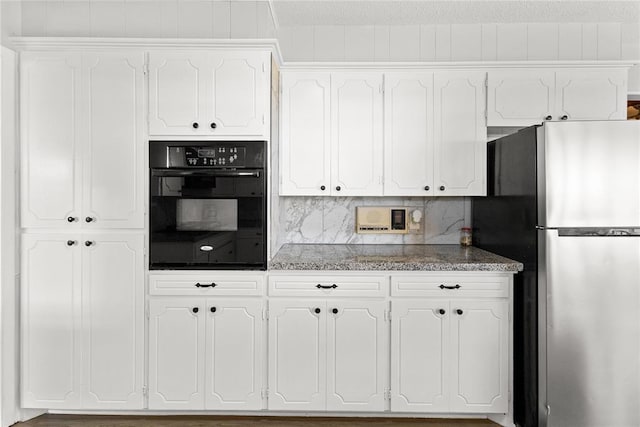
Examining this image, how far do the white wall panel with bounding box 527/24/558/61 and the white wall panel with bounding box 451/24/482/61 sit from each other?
366 mm

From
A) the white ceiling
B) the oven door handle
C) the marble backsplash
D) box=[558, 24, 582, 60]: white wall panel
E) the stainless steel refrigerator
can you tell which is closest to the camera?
the stainless steel refrigerator

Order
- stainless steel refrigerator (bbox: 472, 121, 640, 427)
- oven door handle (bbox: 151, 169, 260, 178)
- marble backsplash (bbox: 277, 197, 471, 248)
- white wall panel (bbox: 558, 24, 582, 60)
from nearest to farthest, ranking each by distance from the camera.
→ 1. stainless steel refrigerator (bbox: 472, 121, 640, 427)
2. oven door handle (bbox: 151, 169, 260, 178)
3. white wall panel (bbox: 558, 24, 582, 60)
4. marble backsplash (bbox: 277, 197, 471, 248)

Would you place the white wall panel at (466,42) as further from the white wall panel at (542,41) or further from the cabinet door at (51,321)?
the cabinet door at (51,321)

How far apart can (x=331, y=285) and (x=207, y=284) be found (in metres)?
0.72

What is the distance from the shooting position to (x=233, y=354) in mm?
2514

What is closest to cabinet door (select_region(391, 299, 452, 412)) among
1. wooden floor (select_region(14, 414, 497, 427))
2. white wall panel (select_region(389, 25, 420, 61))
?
wooden floor (select_region(14, 414, 497, 427))

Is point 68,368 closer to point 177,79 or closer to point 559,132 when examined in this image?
point 177,79

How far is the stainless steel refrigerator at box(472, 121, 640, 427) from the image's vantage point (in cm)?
221

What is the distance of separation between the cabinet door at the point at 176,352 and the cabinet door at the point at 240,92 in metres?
1.03

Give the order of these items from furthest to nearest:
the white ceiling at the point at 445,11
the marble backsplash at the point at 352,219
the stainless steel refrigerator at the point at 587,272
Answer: the marble backsplash at the point at 352,219 → the white ceiling at the point at 445,11 → the stainless steel refrigerator at the point at 587,272

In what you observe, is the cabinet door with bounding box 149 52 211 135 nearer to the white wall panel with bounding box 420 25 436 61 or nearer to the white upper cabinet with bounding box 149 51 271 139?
the white upper cabinet with bounding box 149 51 271 139

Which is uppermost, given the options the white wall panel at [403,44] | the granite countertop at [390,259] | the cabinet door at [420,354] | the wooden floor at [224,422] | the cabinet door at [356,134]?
the white wall panel at [403,44]

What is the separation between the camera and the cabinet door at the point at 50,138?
Answer: 252 cm

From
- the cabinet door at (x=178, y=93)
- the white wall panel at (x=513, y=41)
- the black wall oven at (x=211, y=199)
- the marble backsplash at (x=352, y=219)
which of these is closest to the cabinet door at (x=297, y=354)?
the black wall oven at (x=211, y=199)
